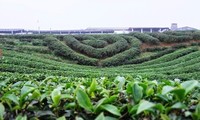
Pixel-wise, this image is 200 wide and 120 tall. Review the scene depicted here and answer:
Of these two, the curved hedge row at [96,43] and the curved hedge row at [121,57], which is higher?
the curved hedge row at [96,43]

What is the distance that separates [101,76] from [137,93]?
12.8m

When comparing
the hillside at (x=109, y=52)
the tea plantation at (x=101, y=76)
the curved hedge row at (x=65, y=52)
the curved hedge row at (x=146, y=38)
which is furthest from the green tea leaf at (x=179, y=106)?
the curved hedge row at (x=146, y=38)

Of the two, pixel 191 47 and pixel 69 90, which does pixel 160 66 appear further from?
pixel 69 90

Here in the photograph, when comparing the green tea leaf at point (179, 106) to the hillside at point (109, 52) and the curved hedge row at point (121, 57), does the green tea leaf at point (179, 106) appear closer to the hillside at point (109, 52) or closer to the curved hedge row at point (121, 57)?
the hillside at point (109, 52)

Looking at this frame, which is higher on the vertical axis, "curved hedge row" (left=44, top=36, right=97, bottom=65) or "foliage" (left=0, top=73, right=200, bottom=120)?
"foliage" (left=0, top=73, right=200, bottom=120)

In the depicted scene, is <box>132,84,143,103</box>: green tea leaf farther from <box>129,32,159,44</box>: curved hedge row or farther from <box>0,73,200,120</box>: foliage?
<box>129,32,159,44</box>: curved hedge row

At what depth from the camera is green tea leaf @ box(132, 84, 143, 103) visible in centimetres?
186

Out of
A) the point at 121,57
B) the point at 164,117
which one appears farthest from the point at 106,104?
the point at 121,57

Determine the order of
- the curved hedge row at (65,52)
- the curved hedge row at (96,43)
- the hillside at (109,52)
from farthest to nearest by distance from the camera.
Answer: the curved hedge row at (96,43), the curved hedge row at (65,52), the hillside at (109,52)

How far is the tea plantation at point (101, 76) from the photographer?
179 centimetres

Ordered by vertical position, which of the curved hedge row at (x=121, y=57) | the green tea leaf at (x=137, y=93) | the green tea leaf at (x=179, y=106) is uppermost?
the green tea leaf at (x=137, y=93)

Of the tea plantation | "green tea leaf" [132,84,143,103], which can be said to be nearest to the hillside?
the tea plantation

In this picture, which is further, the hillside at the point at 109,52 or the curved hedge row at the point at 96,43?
the curved hedge row at the point at 96,43

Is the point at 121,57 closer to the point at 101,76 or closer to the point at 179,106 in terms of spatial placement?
the point at 101,76
